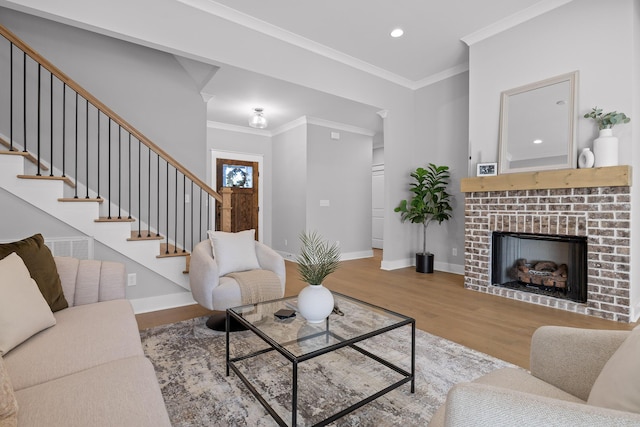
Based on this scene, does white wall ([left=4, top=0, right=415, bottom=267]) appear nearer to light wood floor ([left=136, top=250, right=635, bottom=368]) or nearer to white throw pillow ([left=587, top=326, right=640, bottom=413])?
light wood floor ([left=136, top=250, right=635, bottom=368])

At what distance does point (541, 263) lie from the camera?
3.70 meters

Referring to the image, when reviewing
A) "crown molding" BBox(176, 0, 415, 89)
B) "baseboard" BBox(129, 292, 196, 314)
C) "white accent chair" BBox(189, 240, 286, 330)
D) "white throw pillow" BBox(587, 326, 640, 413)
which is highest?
"crown molding" BBox(176, 0, 415, 89)

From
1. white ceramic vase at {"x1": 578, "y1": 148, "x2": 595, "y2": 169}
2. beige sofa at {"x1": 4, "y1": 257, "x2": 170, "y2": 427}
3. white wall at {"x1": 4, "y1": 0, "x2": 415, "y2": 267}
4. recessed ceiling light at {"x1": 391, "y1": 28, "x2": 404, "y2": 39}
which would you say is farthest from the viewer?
recessed ceiling light at {"x1": 391, "y1": 28, "x2": 404, "y2": 39}

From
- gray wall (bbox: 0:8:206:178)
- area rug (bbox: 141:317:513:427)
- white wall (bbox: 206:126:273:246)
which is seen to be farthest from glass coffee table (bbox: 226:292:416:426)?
white wall (bbox: 206:126:273:246)

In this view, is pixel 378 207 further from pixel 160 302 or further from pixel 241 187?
pixel 160 302

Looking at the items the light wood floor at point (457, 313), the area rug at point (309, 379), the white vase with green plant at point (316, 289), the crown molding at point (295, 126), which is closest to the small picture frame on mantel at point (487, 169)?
the light wood floor at point (457, 313)

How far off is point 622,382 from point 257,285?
2276 mm

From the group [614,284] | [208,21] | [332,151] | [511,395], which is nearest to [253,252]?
[208,21]

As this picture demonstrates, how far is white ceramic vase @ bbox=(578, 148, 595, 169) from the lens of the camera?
306 cm

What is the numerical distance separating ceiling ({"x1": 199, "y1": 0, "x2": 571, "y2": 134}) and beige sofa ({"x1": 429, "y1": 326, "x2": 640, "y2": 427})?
133 inches

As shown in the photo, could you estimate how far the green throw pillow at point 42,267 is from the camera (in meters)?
1.71

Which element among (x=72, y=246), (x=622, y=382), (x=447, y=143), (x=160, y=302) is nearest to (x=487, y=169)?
Result: (x=447, y=143)

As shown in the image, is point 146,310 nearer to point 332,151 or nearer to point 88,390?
point 88,390

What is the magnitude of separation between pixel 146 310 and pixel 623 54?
5.06 metres
